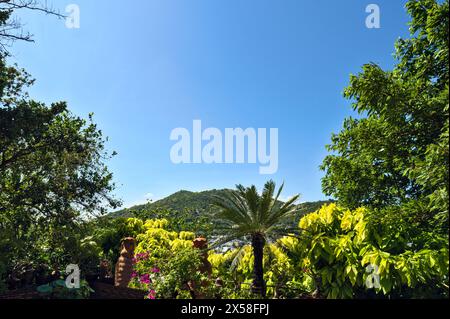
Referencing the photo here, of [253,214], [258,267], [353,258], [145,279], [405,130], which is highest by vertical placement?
[405,130]

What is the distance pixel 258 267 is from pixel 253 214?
74.8 inches

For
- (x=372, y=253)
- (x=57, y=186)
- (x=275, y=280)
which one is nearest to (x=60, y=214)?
(x=57, y=186)

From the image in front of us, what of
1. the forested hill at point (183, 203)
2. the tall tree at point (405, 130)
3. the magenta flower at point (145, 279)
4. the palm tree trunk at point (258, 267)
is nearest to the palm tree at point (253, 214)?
the palm tree trunk at point (258, 267)

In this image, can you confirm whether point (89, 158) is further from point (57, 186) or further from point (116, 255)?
point (116, 255)

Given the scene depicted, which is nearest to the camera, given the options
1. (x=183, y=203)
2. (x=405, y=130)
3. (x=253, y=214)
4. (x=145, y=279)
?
(x=405, y=130)

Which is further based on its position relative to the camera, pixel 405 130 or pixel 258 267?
pixel 258 267

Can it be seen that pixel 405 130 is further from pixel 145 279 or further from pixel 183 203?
pixel 183 203

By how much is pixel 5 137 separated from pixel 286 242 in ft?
39.0

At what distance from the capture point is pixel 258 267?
11.3m

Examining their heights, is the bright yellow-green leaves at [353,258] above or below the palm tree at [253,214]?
below

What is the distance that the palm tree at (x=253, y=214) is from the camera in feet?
39.0

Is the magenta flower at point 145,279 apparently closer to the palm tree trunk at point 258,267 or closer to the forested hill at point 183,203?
the palm tree trunk at point 258,267

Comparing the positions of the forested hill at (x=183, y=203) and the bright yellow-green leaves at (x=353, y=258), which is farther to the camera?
the forested hill at (x=183, y=203)

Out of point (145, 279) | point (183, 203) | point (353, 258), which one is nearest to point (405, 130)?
point (353, 258)
